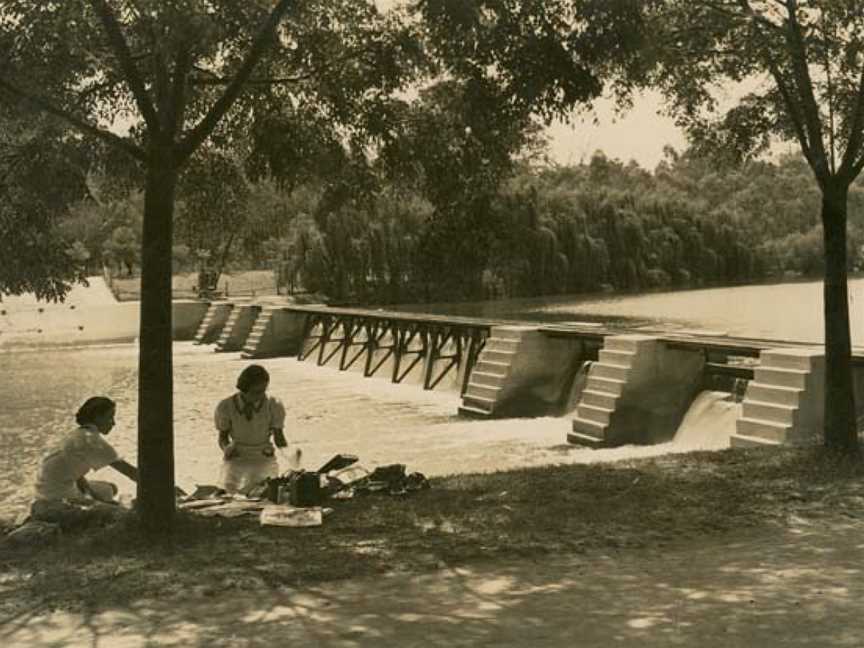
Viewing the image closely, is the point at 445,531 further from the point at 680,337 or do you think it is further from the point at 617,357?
the point at 680,337

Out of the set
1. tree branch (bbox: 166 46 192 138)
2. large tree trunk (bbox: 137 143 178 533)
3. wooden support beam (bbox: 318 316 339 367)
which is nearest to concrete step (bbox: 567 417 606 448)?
large tree trunk (bbox: 137 143 178 533)

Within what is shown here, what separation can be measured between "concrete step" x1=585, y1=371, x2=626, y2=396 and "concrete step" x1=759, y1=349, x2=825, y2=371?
3.06 metres

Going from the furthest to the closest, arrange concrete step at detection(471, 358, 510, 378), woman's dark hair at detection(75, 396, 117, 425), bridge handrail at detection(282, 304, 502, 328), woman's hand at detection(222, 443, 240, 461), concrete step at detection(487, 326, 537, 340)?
1. bridge handrail at detection(282, 304, 502, 328)
2. concrete step at detection(487, 326, 537, 340)
3. concrete step at detection(471, 358, 510, 378)
4. woman's hand at detection(222, 443, 240, 461)
5. woman's dark hair at detection(75, 396, 117, 425)

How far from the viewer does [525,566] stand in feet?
23.9

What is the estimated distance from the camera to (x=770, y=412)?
13.8 m

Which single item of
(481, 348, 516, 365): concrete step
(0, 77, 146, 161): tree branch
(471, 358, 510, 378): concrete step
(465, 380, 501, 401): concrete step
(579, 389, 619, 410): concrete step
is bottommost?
(465, 380, 501, 401): concrete step

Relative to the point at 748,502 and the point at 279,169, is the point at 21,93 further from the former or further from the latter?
the point at 748,502

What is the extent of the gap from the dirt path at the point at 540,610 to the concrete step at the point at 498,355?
1359 cm

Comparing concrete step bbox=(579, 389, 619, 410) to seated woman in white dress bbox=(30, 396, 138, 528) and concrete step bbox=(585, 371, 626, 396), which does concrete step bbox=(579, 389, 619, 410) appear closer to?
concrete step bbox=(585, 371, 626, 396)

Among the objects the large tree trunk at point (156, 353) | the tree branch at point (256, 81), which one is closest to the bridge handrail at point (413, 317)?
the tree branch at point (256, 81)

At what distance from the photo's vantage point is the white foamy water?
16297 mm

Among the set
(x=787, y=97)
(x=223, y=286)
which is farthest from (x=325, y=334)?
(x=223, y=286)

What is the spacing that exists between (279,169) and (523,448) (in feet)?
28.1

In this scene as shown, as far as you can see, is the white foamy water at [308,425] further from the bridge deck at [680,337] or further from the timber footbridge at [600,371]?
the bridge deck at [680,337]
